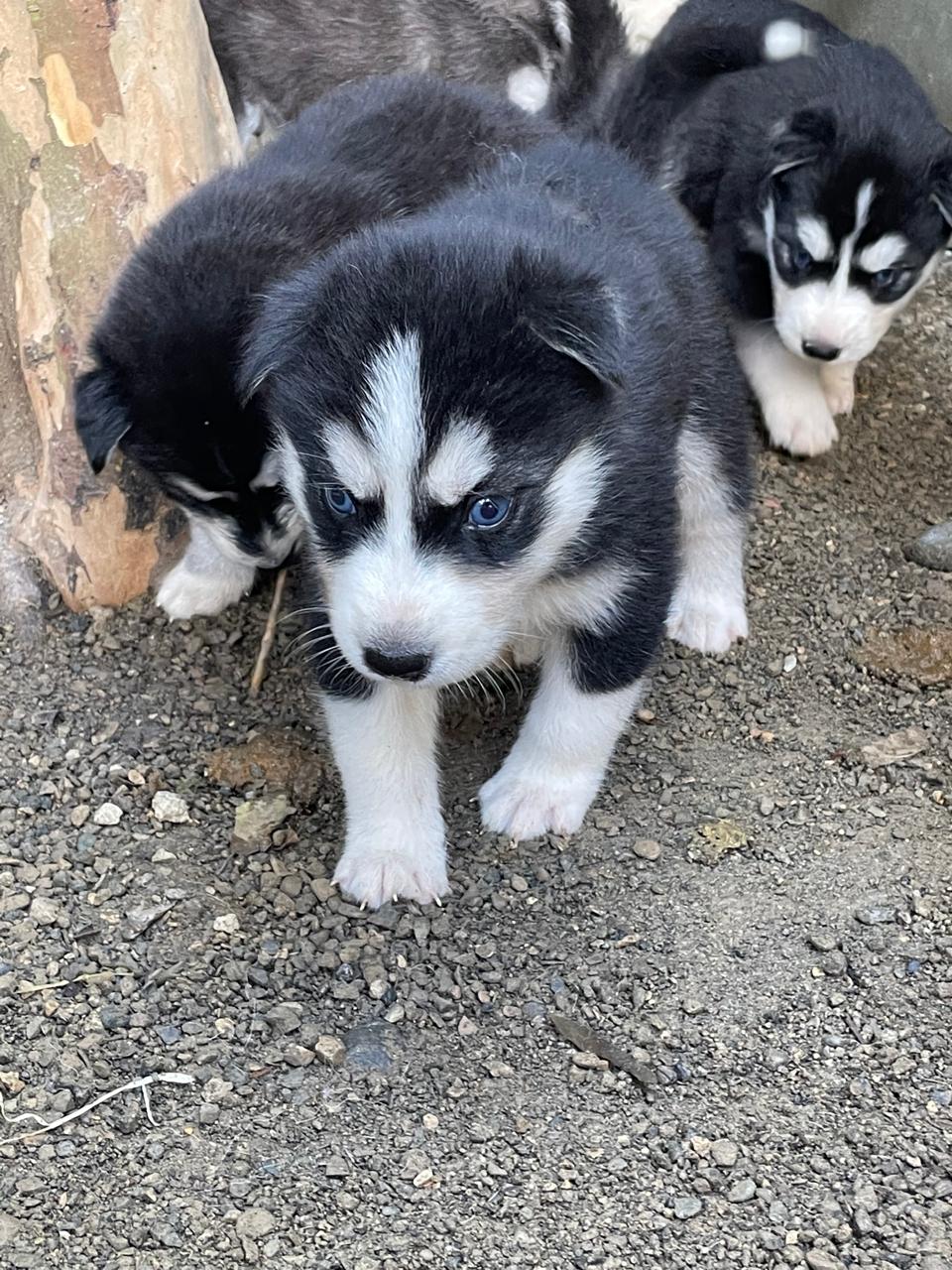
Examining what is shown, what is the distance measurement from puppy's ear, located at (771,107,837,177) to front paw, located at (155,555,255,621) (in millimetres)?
2384

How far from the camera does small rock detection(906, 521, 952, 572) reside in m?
4.75

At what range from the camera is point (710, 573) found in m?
4.54

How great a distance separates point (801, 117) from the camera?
510 cm

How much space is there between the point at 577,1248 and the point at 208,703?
6.54 feet

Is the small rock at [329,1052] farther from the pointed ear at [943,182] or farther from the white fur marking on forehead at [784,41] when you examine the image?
the white fur marking on forehead at [784,41]

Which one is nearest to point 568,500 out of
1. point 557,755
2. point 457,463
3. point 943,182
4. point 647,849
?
point 457,463

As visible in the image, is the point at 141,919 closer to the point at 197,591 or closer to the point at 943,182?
the point at 197,591

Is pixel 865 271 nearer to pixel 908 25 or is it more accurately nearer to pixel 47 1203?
pixel 908 25

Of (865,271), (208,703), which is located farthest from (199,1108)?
(865,271)

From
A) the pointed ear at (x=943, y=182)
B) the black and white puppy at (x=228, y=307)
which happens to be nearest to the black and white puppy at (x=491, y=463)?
the black and white puppy at (x=228, y=307)

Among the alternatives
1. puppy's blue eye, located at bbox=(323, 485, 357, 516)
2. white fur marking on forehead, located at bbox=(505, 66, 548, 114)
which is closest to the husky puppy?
white fur marking on forehead, located at bbox=(505, 66, 548, 114)

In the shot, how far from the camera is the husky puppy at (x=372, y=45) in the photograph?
20.1 ft

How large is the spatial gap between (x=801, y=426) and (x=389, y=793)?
2459 millimetres

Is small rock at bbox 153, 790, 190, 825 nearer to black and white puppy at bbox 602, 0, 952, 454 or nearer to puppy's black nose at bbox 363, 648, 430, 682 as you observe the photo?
puppy's black nose at bbox 363, 648, 430, 682
